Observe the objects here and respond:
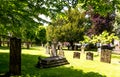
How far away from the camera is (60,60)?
23328mm

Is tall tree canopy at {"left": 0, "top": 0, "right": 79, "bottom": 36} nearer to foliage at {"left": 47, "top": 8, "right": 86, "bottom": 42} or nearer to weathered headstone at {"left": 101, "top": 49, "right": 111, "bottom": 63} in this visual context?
weathered headstone at {"left": 101, "top": 49, "right": 111, "bottom": 63}

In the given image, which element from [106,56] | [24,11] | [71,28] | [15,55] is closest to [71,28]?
[71,28]

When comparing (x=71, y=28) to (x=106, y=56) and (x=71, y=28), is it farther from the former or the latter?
(x=106, y=56)

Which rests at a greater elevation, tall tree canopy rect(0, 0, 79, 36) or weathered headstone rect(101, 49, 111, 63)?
tall tree canopy rect(0, 0, 79, 36)

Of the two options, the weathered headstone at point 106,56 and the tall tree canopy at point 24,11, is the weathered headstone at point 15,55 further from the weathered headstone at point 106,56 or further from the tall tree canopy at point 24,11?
the weathered headstone at point 106,56

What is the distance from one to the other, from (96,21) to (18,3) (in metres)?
40.9

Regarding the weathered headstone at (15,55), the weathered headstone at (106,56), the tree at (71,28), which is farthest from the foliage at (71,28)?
the weathered headstone at (15,55)

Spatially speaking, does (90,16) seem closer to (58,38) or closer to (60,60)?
(58,38)

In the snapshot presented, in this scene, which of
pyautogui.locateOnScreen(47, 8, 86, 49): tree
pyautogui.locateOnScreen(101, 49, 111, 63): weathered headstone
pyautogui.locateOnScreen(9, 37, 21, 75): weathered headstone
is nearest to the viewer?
pyautogui.locateOnScreen(9, 37, 21, 75): weathered headstone

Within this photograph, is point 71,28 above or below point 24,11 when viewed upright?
above

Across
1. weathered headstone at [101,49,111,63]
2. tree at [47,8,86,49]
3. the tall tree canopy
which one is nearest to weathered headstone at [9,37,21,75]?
the tall tree canopy

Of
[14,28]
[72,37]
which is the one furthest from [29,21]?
[72,37]

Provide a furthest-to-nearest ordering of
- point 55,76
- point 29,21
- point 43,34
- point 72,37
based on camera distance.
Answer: point 43,34
point 72,37
point 55,76
point 29,21

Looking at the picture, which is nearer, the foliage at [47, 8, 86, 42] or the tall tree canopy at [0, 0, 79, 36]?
the tall tree canopy at [0, 0, 79, 36]
